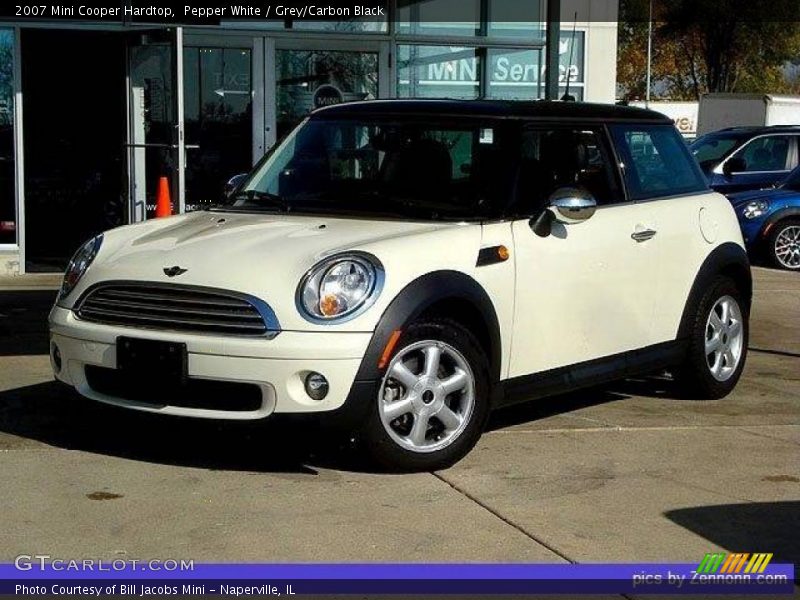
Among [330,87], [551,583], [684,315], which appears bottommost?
[551,583]

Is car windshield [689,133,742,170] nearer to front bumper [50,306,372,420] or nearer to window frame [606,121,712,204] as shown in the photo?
window frame [606,121,712,204]

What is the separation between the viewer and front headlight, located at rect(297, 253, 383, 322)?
5918 millimetres

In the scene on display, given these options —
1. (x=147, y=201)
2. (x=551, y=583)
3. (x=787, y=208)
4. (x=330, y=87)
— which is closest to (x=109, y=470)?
(x=551, y=583)

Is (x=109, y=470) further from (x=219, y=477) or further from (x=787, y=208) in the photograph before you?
(x=787, y=208)

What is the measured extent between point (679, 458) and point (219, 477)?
2.15 meters

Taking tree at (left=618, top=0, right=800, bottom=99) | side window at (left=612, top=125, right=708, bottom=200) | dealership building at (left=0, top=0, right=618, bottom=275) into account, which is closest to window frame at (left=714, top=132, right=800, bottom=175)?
dealership building at (left=0, top=0, right=618, bottom=275)

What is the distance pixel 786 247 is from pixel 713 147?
8.77 ft

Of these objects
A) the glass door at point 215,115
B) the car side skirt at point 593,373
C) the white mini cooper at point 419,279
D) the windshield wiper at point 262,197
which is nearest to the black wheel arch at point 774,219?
the glass door at point 215,115

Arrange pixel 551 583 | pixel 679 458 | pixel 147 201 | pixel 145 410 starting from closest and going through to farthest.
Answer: pixel 551 583, pixel 145 410, pixel 679 458, pixel 147 201

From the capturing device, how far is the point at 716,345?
815 centimetres

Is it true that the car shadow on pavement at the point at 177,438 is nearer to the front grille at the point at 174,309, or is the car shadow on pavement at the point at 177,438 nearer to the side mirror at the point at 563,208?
the front grille at the point at 174,309

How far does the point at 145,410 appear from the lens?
6160 mm

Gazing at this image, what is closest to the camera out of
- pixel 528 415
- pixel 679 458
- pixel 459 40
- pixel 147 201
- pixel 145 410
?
pixel 145 410

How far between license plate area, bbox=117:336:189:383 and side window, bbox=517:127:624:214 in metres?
1.82
